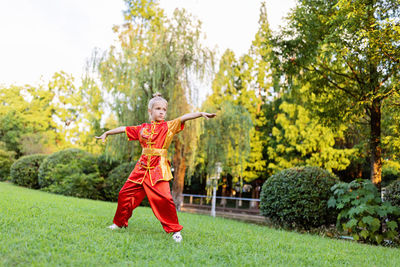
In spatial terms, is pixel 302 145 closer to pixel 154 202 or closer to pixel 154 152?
pixel 154 152

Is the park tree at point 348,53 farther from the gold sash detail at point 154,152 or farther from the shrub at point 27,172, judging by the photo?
the shrub at point 27,172

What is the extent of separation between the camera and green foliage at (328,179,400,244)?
19.6 feet

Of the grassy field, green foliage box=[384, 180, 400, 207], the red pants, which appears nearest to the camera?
the grassy field

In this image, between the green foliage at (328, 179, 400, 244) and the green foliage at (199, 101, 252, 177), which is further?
the green foliage at (199, 101, 252, 177)

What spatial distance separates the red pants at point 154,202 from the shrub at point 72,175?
844cm

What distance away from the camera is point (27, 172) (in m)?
14.7

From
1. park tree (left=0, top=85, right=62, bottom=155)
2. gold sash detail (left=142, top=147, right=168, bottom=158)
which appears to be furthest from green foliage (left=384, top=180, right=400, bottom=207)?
park tree (left=0, top=85, right=62, bottom=155)

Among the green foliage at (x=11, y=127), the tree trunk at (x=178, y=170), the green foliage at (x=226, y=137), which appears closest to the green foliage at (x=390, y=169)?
the green foliage at (x=226, y=137)

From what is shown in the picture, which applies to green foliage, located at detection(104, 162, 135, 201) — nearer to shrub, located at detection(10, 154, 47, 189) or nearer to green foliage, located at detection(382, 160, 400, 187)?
shrub, located at detection(10, 154, 47, 189)

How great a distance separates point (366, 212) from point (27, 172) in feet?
47.0

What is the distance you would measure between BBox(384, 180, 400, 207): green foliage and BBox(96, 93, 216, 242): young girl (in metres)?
4.95

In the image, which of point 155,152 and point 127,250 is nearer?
point 127,250

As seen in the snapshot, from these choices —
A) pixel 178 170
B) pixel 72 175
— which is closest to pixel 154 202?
pixel 178 170

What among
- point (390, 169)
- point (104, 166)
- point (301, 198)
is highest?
point (390, 169)
